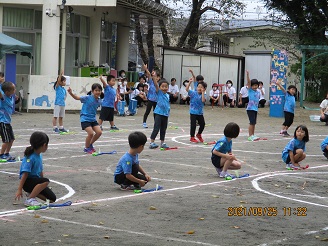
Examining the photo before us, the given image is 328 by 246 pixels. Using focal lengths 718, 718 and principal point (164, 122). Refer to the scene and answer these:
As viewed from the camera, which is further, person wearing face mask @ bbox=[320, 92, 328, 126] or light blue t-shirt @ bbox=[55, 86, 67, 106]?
person wearing face mask @ bbox=[320, 92, 328, 126]

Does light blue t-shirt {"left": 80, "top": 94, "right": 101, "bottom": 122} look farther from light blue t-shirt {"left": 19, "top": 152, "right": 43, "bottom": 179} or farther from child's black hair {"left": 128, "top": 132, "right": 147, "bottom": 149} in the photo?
light blue t-shirt {"left": 19, "top": 152, "right": 43, "bottom": 179}

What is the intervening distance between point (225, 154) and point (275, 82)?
18.6 meters

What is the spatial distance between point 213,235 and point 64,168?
217 inches

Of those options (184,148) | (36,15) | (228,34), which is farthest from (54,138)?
(228,34)

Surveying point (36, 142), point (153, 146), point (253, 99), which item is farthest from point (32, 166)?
point (253, 99)

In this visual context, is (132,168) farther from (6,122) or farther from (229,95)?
(229,95)

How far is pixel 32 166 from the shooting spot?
9.23 m

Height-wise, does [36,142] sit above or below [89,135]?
above

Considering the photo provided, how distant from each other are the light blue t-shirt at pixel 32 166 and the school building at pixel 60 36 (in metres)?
17.4

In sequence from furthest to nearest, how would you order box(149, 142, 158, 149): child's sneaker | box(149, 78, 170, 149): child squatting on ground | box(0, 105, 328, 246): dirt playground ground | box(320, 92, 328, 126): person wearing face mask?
box(320, 92, 328, 126): person wearing face mask, box(149, 78, 170, 149): child squatting on ground, box(149, 142, 158, 149): child's sneaker, box(0, 105, 328, 246): dirt playground ground

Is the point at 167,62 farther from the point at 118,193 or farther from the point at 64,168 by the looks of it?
the point at 118,193

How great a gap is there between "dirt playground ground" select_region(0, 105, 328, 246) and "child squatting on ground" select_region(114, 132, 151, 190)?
168 millimetres

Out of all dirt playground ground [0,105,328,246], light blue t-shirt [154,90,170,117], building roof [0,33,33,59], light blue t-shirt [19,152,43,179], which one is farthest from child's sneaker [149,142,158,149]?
building roof [0,33,33,59]

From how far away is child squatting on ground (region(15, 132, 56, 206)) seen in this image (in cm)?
913
